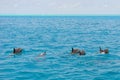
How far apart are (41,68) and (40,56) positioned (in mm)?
8128

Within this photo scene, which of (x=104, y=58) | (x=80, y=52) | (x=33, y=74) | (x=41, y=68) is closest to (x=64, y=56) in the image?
(x=80, y=52)

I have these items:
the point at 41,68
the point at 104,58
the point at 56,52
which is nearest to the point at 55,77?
the point at 41,68

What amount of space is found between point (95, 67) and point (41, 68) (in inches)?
224

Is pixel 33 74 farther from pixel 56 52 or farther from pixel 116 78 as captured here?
pixel 56 52

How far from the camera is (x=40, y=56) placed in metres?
38.9

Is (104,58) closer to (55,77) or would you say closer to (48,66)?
(48,66)

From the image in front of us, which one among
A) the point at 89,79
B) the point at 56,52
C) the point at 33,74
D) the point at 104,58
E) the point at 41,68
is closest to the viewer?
the point at 89,79

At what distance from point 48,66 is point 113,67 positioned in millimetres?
7039

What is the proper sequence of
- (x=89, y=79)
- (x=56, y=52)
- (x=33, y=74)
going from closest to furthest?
(x=89, y=79) < (x=33, y=74) < (x=56, y=52)

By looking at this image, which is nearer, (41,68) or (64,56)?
(41,68)

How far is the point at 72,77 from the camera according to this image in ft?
89.0

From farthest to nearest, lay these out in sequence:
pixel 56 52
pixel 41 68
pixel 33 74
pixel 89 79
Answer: pixel 56 52
pixel 41 68
pixel 33 74
pixel 89 79

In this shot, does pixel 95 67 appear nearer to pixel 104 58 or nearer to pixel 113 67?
pixel 113 67

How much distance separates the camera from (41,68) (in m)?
30.8
